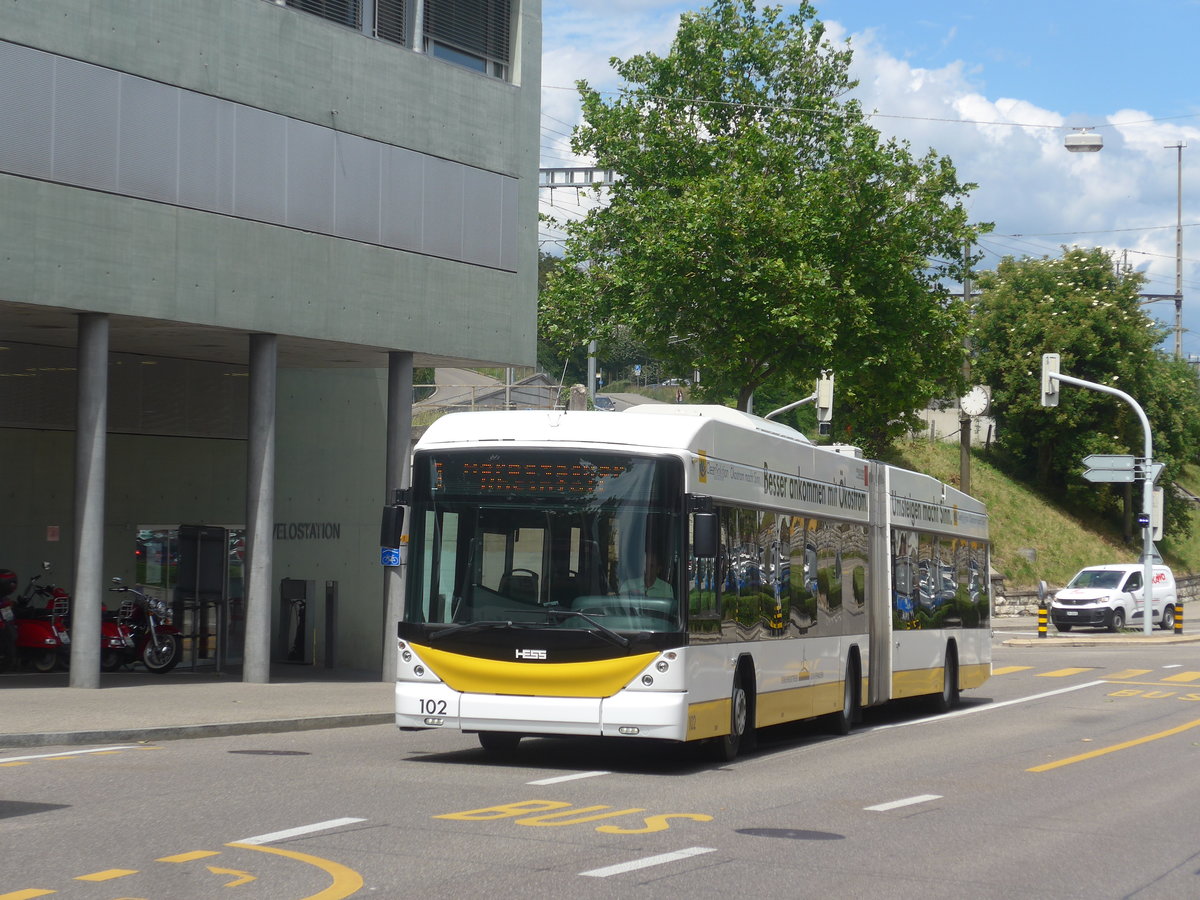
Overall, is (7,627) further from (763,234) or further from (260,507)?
(763,234)

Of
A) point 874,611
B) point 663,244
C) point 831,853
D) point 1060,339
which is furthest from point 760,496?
point 1060,339

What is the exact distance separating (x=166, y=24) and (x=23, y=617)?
28.9 ft

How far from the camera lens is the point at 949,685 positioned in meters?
23.4

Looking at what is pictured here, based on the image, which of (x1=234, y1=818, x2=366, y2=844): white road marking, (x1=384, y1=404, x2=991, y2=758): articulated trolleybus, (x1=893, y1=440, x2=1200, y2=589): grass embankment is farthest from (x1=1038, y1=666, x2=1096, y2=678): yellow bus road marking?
(x1=893, y1=440, x2=1200, y2=589): grass embankment

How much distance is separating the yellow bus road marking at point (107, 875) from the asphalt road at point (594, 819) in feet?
0.10

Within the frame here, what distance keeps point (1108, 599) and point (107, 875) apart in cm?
4303

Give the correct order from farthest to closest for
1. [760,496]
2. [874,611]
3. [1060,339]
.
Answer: [1060,339]
[874,611]
[760,496]

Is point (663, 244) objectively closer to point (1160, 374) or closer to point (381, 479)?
point (381, 479)

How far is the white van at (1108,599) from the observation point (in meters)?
48.0

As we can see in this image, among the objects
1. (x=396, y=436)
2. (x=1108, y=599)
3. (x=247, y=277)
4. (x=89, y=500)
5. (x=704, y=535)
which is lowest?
(x=1108, y=599)

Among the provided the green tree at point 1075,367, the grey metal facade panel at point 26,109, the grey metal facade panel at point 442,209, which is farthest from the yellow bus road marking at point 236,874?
the green tree at point 1075,367

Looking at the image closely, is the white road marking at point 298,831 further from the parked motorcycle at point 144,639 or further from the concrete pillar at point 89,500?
the parked motorcycle at point 144,639

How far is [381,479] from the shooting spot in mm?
29156

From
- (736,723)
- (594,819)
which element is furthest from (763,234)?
(594,819)
